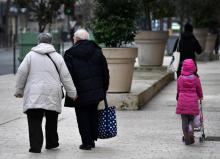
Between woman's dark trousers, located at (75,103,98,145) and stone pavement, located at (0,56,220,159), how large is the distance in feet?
0.64

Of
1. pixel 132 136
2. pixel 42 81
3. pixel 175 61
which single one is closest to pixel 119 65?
pixel 175 61

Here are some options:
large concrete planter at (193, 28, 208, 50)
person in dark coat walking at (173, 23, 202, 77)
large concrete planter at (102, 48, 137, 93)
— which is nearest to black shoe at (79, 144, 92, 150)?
large concrete planter at (102, 48, 137, 93)

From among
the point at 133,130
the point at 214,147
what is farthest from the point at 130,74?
the point at 214,147

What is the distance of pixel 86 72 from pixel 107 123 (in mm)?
751

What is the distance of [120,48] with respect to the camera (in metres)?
14.3

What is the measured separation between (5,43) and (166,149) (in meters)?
48.5

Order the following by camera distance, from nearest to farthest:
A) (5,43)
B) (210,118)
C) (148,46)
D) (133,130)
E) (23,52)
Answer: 1. (133,130)
2. (210,118)
3. (148,46)
4. (23,52)
5. (5,43)

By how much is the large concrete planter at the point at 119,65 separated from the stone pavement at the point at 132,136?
0.71m

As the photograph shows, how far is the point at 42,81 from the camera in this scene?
9219mm

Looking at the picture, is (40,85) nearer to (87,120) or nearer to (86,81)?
(86,81)

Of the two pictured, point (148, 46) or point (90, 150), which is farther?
point (148, 46)

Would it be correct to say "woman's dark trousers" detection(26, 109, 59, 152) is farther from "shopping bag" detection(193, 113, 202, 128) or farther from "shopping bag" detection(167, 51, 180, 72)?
"shopping bag" detection(167, 51, 180, 72)

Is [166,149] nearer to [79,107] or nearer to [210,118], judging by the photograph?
[79,107]

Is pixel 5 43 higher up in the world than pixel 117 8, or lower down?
lower down
